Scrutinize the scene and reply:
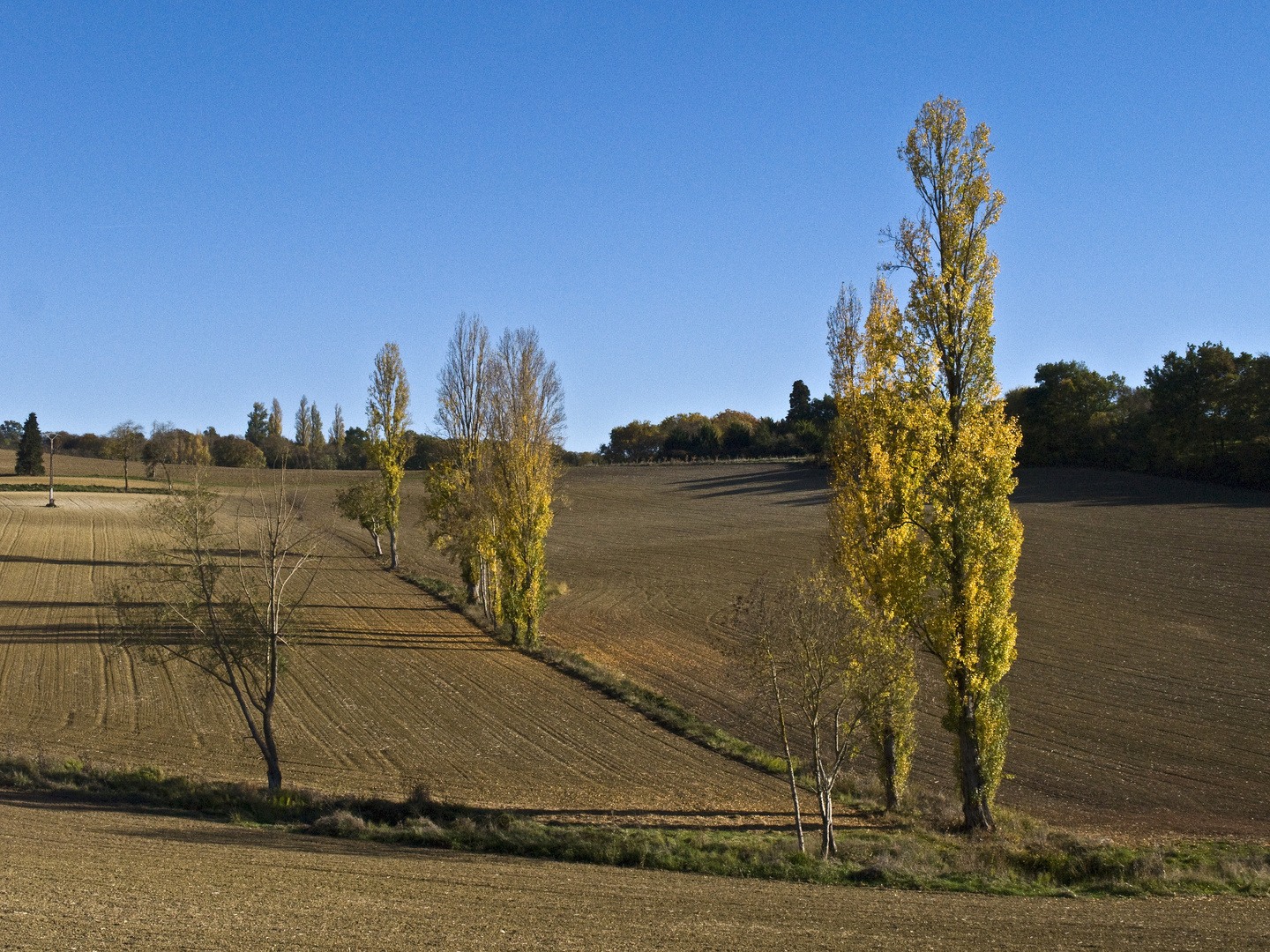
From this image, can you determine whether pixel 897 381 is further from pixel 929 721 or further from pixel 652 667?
pixel 652 667

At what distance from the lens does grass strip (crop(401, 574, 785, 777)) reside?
79.7 ft

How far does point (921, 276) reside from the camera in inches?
810

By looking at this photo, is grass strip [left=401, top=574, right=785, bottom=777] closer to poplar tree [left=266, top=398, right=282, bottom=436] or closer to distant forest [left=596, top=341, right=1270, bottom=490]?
distant forest [left=596, top=341, right=1270, bottom=490]

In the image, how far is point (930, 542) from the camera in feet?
64.7

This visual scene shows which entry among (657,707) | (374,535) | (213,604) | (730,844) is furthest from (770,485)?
(730,844)

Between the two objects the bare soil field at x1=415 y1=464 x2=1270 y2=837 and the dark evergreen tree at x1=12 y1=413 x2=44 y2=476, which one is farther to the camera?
the dark evergreen tree at x1=12 y1=413 x2=44 y2=476

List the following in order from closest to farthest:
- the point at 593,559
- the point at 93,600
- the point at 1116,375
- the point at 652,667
Result: 1. the point at 652,667
2. the point at 93,600
3. the point at 593,559
4. the point at 1116,375

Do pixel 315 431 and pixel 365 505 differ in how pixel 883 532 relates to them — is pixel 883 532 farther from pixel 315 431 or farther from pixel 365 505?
pixel 315 431

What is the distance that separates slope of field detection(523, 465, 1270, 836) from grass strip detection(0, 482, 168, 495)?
39755 millimetres

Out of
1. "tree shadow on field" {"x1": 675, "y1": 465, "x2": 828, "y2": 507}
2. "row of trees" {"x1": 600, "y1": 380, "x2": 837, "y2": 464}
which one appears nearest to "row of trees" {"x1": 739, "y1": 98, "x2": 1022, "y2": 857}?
"tree shadow on field" {"x1": 675, "y1": 465, "x2": 828, "y2": 507}

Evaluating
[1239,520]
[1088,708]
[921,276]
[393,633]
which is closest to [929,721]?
[1088,708]

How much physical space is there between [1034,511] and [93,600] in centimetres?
5956

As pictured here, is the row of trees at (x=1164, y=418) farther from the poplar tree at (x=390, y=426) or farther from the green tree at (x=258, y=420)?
the green tree at (x=258, y=420)

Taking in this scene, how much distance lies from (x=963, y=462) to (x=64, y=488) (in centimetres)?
8366
